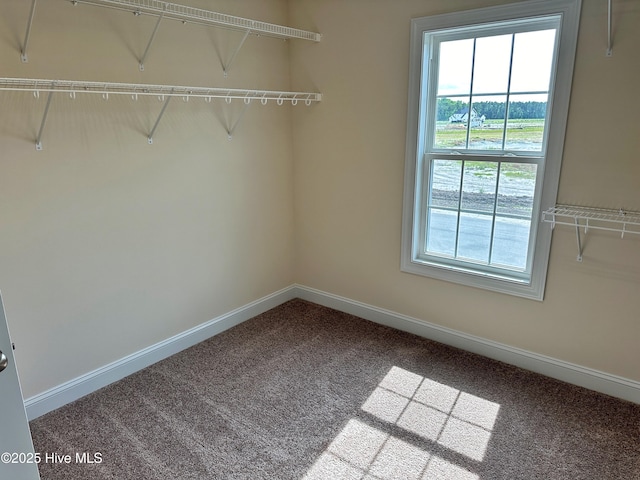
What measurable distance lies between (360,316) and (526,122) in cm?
179

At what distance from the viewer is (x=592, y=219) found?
209 cm

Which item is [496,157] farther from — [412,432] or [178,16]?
[178,16]

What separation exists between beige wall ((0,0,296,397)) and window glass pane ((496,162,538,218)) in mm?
1670

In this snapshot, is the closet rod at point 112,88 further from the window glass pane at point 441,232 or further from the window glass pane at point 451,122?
the window glass pane at point 441,232

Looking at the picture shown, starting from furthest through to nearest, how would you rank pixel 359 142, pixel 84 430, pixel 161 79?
pixel 359 142 → pixel 161 79 → pixel 84 430

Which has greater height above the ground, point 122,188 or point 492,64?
point 492,64

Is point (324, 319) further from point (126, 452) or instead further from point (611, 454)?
point (611, 454)

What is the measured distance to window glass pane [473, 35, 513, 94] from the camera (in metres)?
2.37

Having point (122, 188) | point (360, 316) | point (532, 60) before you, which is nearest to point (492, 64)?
point (532, 60)

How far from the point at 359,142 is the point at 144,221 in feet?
5.02

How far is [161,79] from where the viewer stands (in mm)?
2457

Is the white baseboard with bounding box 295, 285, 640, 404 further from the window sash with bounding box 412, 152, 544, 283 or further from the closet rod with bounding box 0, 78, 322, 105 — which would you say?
the closet rod with bounding box 0, 78, 322, 105

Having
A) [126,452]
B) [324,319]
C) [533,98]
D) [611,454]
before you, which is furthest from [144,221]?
[611,454]

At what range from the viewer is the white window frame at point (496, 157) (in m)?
2.14
